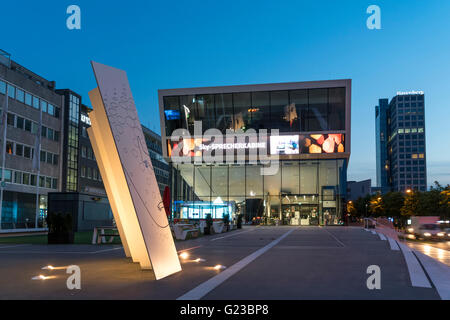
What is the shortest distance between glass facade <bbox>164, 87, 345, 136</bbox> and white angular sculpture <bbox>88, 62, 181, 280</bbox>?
47.2m

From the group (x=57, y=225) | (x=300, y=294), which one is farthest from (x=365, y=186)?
(x=300, y=294)

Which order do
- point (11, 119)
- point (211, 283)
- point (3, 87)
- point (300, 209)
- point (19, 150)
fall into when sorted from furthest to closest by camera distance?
point (300, 209)
point (19, 150)
point (11, 119)
point (3, 87)
point (211, 283)

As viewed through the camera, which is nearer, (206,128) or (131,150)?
(131,150)

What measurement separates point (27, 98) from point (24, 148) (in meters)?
6.20

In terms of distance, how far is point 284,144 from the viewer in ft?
188

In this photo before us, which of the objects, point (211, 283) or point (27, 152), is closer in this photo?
point (211, 283)

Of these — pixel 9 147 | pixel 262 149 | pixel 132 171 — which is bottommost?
pixel 132 171

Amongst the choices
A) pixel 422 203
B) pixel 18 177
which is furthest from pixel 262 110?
pixel 18 177

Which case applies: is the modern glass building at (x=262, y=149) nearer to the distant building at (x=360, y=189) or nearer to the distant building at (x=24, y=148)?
the distant building at (x=24, y=148)

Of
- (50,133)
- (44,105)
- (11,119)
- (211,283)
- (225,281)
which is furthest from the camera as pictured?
(50,133)

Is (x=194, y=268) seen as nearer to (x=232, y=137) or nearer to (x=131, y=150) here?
(x=131, y=150)

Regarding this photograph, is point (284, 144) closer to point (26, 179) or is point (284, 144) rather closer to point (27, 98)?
point (26, 179)
